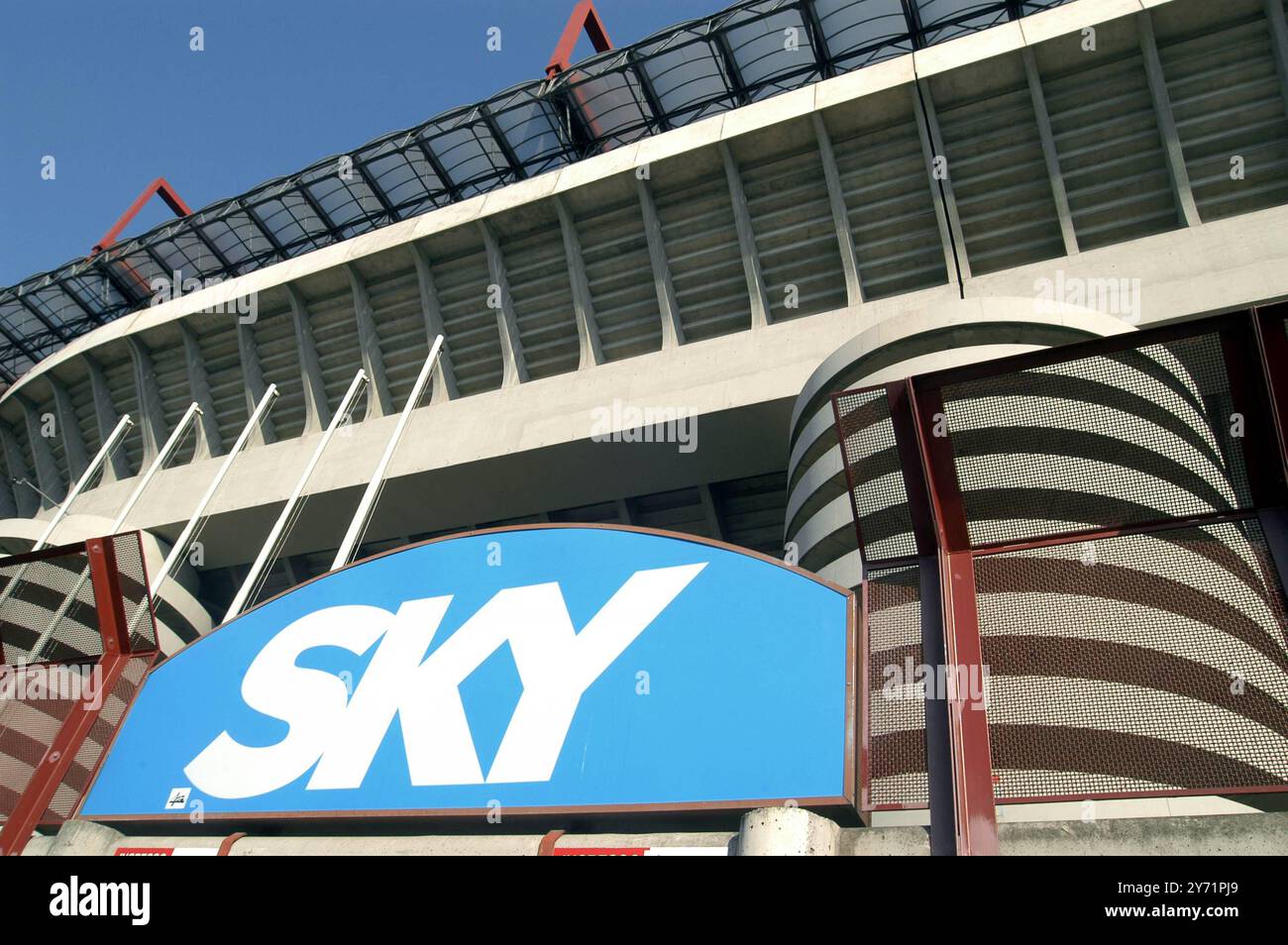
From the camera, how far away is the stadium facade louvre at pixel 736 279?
17.2m

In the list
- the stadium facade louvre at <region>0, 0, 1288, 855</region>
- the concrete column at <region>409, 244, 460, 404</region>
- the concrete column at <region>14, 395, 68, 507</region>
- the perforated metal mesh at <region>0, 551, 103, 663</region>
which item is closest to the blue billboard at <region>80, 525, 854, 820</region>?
the perforated metal mesh at <region>0, 551, 103, 663</region>

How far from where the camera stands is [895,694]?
5.70 metres

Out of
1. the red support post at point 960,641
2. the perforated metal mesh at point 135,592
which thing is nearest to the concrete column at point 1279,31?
the red support post at point 960,641

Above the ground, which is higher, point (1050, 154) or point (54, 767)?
point (1050, 154)

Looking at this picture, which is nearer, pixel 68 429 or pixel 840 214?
pixel 840 214

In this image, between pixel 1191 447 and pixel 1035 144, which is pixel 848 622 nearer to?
pixel 1191 447

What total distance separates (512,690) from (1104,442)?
468 cm

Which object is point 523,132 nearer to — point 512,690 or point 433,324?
point 433,324

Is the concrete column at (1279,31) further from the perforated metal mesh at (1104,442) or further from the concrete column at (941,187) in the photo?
the perforated metal mesh at (1104,442)

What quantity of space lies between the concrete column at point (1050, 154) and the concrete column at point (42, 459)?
29.2 m

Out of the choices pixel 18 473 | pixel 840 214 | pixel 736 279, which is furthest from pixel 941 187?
pixel 18 473

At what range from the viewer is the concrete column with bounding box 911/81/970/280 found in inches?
738

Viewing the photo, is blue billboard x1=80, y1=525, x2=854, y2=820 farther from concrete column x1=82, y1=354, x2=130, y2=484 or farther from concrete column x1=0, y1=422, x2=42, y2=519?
concrete column x1=0, y1=422, x2=42, y2=519
